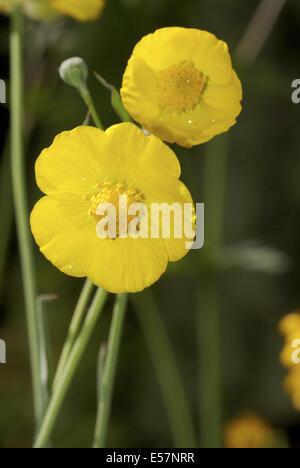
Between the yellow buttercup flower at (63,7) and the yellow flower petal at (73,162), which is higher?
the yellow buttercup flower at (63,7)

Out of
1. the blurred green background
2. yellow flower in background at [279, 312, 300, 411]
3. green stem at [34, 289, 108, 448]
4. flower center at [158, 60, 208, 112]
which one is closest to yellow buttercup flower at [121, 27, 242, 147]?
flower center at [158, 60, 208, 112]

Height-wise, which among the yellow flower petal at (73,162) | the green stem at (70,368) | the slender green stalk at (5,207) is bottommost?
the green stem at (70,368)

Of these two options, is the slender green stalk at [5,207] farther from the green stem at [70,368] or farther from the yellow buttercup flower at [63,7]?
the green stem at [70,368]

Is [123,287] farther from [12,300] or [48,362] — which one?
[12,300]

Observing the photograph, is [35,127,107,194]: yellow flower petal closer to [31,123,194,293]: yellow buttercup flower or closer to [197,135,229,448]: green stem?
[31,123,194,293]: yellow buttercup flower

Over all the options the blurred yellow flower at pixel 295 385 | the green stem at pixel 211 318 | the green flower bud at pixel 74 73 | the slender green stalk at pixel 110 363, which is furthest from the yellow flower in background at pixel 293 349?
the green flower bud at pixel 74 73

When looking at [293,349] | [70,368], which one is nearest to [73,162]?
[70,368]

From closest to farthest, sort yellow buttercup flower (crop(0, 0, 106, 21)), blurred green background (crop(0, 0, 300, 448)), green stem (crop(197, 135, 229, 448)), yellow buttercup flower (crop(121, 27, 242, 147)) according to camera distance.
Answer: yellow buttercup flower (crop(121, 27, 242, 147)) < yellow buttercup flower (crop(0, 0, 106, 21)) < green stem (crop(197, 135, 229, 448)) < blurred green background (crop(0, 0, 300, 448))
